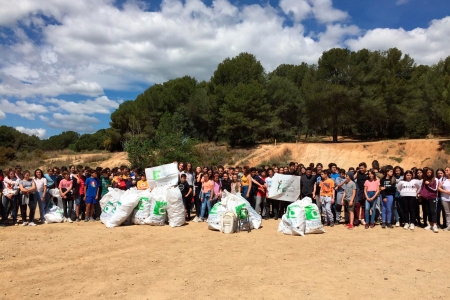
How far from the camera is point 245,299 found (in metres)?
4.38

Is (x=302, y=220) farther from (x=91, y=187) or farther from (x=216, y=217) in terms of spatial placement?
(x=91, y=187)

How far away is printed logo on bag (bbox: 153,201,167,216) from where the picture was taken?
8.46 m

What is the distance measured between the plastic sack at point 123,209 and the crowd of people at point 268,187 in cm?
77

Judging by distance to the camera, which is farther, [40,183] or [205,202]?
[205,202]

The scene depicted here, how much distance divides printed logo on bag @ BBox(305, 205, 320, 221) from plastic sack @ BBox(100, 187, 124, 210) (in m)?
4.68

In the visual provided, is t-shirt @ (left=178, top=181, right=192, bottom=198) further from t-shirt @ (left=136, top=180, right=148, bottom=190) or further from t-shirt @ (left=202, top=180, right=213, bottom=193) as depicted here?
t-shirt @ (left=136, top=180, right=148, bottom=190)

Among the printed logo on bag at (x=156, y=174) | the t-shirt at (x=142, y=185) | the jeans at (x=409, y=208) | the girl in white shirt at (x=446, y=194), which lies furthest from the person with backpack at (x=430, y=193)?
the t-shirt at (x=142, y=185)

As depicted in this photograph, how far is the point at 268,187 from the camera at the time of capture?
30.6 ft

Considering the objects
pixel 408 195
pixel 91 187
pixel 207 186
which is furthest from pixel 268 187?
pixel 91 187

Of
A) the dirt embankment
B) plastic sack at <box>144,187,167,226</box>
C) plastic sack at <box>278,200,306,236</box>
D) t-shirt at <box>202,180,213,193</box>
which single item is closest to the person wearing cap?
plastic sack at <box>278,200,306,236</box>

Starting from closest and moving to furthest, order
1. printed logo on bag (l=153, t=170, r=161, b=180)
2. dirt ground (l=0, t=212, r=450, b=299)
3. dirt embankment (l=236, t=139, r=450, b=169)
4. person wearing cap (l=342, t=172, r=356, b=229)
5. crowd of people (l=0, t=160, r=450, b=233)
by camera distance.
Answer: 1. dirt ground (l=0, t=212, r=450, b=299)
2. crowd of people (l=0, t=160, r=450, b=233)
3. person wearing cap (l=342, t=172, r=356, b=229)
4. printed logo on bag (l=153, t=170, r=161, b=180)
5. dirt embankment (l=236, t=139, r=450, b=169)

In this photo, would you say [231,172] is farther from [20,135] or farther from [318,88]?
[20,135]

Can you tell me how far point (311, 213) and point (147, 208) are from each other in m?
3.97

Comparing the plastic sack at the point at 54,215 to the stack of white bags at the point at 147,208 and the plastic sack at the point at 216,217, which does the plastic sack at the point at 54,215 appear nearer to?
the stack of white bags at the point at 147,208
